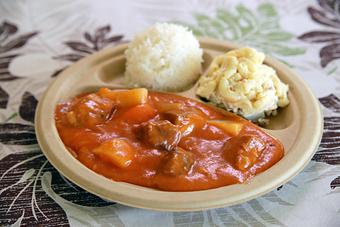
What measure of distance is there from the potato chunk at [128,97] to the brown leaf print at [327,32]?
3.29ft

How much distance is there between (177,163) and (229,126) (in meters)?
0.30

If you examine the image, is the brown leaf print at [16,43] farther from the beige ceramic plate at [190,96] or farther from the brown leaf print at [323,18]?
the brown leaf print at [323,18]

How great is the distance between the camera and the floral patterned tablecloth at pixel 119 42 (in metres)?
1.58

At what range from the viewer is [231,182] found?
1.52 m

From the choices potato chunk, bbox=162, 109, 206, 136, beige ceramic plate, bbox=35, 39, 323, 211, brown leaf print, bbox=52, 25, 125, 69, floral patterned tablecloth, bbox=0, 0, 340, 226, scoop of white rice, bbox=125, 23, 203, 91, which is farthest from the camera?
brown leaf print, bbox=52, 25, 125, 69

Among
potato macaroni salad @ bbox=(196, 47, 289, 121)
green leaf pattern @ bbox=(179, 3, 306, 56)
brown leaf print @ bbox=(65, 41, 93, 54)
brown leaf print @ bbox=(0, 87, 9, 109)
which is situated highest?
potato macaroni salad @ bbox=(196, 47, 289, 121)

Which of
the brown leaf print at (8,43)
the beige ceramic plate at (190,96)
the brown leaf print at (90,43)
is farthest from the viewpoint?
the brown leaf print at (90,43)

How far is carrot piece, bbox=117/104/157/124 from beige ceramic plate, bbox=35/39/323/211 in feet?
0.79

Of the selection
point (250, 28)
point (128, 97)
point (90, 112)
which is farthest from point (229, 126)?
point (250, 28)

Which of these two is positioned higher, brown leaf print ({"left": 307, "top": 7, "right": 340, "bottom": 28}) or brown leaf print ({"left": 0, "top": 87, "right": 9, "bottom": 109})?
brown leaf print ({"left": 307, "top": 7, "right": 340, "bottom": 28})

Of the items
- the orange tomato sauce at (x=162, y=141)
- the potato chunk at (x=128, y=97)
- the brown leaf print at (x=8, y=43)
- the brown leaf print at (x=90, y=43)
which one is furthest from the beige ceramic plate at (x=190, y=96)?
the brown leaf print at (x=8, y=43)

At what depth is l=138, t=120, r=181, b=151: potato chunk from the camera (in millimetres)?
1650

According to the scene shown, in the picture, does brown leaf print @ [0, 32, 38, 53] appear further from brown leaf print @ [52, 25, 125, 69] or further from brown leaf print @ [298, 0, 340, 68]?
brown leaf print @ [298, 0, 340, 68]

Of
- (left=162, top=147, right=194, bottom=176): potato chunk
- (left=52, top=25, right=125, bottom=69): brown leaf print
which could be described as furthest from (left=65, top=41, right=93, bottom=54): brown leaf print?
(left=162, top=147, right=194, bottom=176): potato chunk
